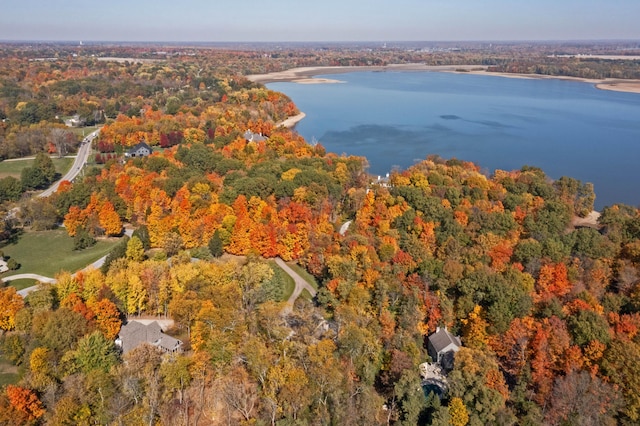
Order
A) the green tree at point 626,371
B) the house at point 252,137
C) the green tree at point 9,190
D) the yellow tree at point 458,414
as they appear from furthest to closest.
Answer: the house at point 252,137
the green tree at point 9,190
the green tree at point 626,371
the yellow tree at point 458,414

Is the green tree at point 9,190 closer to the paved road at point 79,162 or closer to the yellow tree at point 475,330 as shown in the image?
the paved road at point 79,162

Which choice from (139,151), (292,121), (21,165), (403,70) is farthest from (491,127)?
(403,70)

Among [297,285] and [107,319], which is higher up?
[107,319]

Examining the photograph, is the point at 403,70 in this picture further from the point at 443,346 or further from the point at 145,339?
the point at 145,339

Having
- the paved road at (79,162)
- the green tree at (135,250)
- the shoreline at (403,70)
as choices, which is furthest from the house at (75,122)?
the shoreline at (403,70)

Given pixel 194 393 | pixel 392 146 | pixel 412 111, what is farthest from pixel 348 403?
pixel 412 111

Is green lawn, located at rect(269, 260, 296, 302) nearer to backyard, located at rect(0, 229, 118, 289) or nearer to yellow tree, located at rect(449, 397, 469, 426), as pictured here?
yellow tree, located at rect(449, 397, 469, 426)
